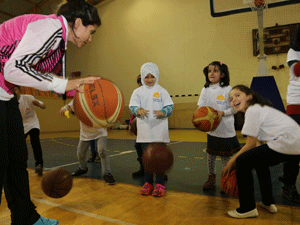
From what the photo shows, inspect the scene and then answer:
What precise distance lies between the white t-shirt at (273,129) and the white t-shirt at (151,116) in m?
1.06

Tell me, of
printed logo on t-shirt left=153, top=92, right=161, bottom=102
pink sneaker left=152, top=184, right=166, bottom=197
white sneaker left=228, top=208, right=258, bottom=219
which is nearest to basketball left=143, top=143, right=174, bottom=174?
pink sneaker left=152, top=184, right=166, bottom=197

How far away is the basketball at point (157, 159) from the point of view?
251cm

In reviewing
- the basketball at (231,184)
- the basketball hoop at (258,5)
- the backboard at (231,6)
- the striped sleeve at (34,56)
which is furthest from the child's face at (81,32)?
the backboard at (231,6)

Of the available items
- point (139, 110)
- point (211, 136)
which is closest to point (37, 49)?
point (139, 110)

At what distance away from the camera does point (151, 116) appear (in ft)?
9.40

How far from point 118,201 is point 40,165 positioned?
6.13 feet

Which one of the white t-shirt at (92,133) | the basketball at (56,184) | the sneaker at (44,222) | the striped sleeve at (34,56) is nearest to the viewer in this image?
the striped sleeve at (34,56)

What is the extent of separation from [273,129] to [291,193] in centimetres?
87

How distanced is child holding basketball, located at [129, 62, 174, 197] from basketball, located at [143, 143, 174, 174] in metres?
0.20

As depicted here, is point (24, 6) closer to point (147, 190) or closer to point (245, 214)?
point (147, 190)

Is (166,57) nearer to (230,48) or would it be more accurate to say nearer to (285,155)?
(230,48)

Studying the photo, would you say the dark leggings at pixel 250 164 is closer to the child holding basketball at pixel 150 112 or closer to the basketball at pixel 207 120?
the basketball at pixel 207 120

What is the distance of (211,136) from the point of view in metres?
2.94

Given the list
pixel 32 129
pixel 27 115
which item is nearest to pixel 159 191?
pixel 32 129
